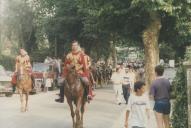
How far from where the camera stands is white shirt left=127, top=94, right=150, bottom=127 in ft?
39.7

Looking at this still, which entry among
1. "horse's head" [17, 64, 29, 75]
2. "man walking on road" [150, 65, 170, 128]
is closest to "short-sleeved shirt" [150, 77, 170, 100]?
"man walking on road" [150, 65, 170, 128]

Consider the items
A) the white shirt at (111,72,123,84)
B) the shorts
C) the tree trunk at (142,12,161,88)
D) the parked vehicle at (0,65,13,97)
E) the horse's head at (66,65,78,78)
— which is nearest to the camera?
the shorts

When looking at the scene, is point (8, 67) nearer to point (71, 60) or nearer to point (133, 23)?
point (133, 23)

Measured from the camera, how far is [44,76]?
44688 mm

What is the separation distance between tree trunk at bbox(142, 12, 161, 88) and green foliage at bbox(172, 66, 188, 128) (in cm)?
2498

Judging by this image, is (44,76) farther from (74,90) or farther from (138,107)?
(138,107)

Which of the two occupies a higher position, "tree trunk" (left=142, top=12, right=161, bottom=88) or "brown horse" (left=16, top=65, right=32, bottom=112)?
"tree trunk" (left=142, top=12, right=161, bottom=88)

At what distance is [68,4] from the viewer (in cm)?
5712

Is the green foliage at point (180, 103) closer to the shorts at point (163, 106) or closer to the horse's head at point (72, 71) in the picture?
the shorts at point (163, 106)

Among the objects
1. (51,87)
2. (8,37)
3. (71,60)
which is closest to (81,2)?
(51,87)

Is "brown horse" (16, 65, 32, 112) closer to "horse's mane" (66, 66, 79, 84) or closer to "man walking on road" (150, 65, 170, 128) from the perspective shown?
"horse's mane" (66, 66, 79, 84)

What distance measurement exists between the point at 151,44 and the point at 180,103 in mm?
26124

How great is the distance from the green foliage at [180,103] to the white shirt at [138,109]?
1.87 feet

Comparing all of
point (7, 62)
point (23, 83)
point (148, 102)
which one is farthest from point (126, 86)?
point (7, 62)
